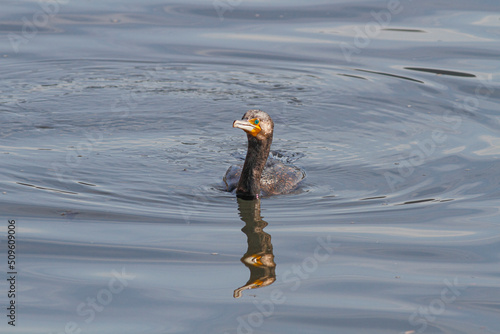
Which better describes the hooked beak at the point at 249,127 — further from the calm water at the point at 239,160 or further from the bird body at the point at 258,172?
the calm water at the point at 239,160

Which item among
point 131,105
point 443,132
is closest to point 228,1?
point 131,105

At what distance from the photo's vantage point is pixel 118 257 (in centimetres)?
806

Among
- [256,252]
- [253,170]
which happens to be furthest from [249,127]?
[256,252]

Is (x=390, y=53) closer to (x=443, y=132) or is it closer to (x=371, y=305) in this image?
(x=443, y=132)

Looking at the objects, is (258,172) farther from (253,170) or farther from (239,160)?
(239,160)

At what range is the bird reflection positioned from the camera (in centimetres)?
765

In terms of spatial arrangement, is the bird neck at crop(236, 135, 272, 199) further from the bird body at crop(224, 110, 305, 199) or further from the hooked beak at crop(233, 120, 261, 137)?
the hooked beak at crop(233, 120, 261, 137)

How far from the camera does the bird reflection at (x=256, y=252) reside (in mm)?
7652

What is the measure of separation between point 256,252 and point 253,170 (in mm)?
2213

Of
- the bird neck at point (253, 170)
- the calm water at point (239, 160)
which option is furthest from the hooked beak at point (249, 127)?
the calm water at point (239, 160)

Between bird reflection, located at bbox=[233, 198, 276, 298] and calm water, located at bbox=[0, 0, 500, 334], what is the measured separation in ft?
0.09

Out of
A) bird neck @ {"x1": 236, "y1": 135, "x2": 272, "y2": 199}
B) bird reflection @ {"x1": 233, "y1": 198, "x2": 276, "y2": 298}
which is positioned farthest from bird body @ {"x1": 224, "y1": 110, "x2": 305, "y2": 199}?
bird reflection @ {"x1": 233, "y1": 198, "x2": 276, "y2": 298}

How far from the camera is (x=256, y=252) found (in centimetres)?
839

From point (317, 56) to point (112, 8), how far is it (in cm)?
598
